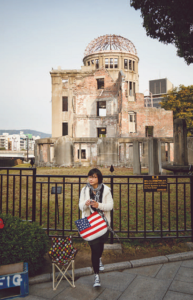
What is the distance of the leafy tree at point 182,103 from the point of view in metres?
→ 38.0

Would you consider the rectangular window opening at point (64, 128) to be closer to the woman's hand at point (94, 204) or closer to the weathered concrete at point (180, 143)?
the weathered concrete at point (180, 143)

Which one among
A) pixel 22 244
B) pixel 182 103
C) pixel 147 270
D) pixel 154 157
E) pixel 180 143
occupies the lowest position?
pixel 147 270

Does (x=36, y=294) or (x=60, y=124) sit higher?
(x=60, y=124)

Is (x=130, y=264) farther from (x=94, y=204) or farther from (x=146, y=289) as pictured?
(x=94, y=204)

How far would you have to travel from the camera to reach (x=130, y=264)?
4.04 metres

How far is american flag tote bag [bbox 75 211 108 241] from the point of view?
339 centimetres

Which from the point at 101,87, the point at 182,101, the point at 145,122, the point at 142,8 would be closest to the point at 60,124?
the point at 101,87

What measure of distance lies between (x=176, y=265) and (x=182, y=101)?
39.6 metres

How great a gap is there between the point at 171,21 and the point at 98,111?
28.4 metres

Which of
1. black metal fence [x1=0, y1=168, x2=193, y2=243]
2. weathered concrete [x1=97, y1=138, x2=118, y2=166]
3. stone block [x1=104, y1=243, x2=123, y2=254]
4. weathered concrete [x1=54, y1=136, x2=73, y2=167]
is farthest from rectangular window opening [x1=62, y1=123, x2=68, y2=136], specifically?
stone block [x1=104, y1=243, x2=123, y2=254]

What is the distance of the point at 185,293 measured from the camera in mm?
3219

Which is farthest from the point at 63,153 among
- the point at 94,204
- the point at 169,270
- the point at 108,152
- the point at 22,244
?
the point at 94,204

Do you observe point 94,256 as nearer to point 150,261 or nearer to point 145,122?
point 150,261

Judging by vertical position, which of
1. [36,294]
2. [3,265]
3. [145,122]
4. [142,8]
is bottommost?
[36,294]
